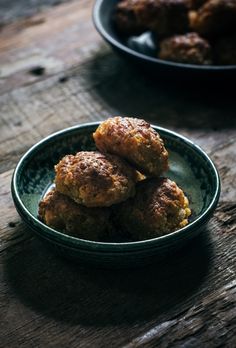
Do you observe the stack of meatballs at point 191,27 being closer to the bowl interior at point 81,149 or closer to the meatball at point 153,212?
the bowl interior at point 81,149

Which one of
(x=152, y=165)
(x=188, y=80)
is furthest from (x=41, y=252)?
(x=188, y=80)

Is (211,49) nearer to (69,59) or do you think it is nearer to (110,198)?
(69,59)

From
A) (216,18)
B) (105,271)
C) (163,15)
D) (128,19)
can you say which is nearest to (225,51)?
(216,18)

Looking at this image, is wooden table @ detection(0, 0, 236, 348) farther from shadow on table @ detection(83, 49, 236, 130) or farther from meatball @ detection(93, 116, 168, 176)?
meatball @ detection(93, 116, 168, 176)

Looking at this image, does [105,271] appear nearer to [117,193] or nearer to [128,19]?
[117,193]

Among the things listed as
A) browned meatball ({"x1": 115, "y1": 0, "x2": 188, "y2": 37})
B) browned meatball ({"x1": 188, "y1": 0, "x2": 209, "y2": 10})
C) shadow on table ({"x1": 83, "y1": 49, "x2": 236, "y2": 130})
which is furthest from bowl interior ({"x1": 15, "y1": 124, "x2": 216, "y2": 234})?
browned meatball ({"x1": 188, "y1": 0, "x2": 209, "y2": 10})

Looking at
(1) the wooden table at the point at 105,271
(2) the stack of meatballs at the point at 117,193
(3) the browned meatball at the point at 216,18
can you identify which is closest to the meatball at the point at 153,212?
(2) the stack of meatballs at the point at 117,193
